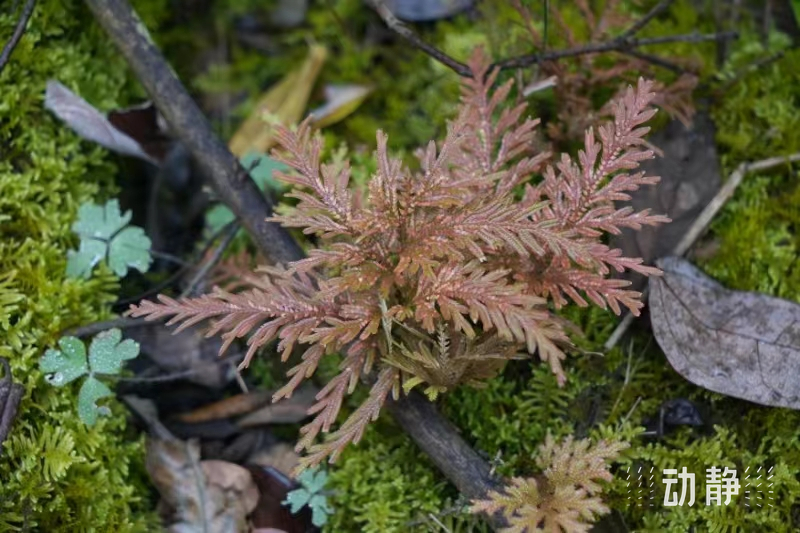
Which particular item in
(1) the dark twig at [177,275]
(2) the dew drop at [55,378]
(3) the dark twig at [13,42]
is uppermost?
(3) the dark twig at [13,42]

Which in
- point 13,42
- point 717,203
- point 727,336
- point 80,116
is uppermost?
point 13,42

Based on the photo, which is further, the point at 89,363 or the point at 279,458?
the point at 279,458

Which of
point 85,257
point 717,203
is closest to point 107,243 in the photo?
point 85,257

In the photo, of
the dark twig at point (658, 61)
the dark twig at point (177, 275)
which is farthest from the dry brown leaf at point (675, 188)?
the dark twig at point (177, 275)

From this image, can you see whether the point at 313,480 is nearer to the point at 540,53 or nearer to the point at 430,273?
the point at 430,273

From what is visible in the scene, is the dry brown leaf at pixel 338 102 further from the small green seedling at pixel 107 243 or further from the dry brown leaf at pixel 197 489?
the dry brown leaf at pixel 197 489

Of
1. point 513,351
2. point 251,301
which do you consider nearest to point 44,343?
point 251,301
